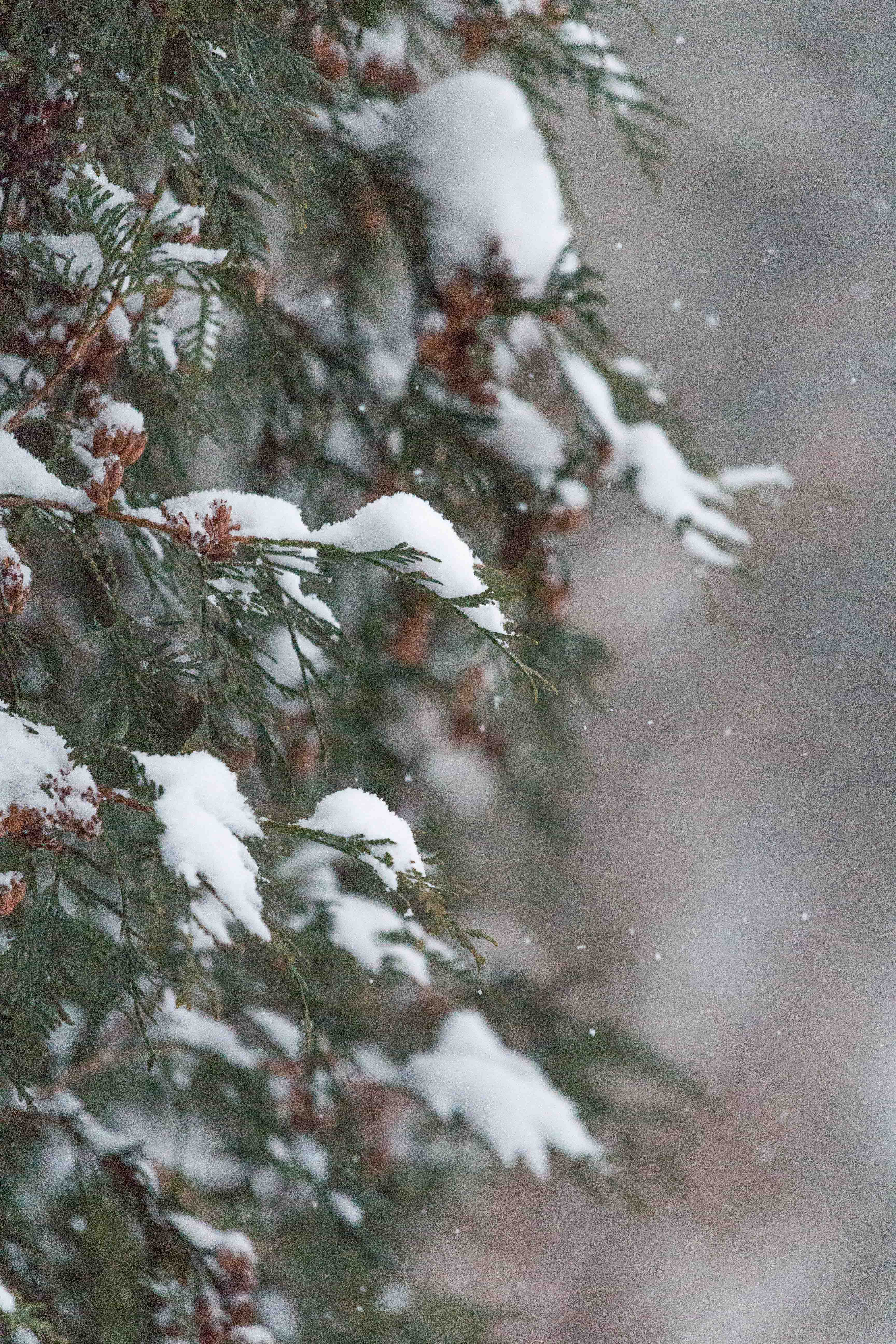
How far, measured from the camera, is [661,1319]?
816 centimetres

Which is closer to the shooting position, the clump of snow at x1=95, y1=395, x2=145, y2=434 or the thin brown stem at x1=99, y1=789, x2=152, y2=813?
the thin brown stem at x1=99, y1=789, x2=152, y2=813

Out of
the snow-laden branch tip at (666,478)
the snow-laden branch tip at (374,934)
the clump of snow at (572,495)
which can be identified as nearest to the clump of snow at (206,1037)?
the snow-laden branch tip at (374,934)

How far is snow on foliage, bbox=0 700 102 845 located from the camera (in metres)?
1.02

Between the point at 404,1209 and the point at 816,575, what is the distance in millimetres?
6912

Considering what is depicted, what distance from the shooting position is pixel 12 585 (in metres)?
1.10

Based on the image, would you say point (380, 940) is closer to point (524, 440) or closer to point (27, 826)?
point (524, 440)

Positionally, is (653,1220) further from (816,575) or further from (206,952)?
(206,952)

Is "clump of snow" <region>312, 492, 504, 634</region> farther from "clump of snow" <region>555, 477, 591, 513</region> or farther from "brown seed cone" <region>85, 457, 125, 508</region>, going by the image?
"clump of snow" <region>555, 477, 591, 513</region>

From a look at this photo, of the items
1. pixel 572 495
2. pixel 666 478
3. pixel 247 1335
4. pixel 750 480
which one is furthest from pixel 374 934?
pixel 750 480

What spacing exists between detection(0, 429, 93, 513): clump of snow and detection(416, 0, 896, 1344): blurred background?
713 centimetres

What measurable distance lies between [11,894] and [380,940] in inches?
50.8

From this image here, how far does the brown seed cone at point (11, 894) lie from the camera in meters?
1.04

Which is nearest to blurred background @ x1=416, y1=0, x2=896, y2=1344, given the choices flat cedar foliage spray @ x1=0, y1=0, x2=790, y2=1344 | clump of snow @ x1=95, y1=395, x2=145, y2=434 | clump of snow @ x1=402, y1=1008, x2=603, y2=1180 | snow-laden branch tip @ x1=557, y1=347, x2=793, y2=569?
clump of snow @ x1=402, y1=1008, x2=603, y2=1180

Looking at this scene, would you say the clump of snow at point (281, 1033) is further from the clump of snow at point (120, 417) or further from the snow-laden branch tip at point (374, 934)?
the clump of snow at point (120, 417)
